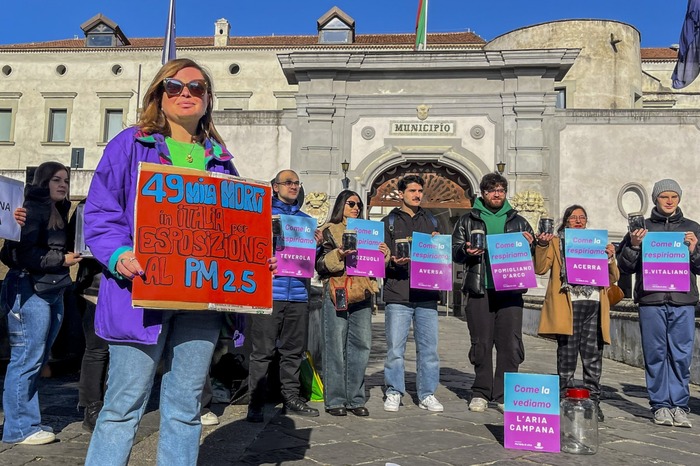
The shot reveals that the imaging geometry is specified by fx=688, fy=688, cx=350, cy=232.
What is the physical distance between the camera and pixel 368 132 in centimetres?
2027

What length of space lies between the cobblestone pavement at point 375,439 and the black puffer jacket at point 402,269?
3.24 ft

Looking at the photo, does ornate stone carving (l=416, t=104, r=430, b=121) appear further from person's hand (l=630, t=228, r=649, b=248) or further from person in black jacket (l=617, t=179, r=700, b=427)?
person's hand (l=630, t=228, r=649, b=248)

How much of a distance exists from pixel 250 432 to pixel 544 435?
2.04 metres

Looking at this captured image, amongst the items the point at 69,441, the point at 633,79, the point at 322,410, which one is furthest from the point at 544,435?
the point at 633,79

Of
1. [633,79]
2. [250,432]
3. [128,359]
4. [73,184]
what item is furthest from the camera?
[633,79]

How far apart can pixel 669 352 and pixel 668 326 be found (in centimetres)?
23

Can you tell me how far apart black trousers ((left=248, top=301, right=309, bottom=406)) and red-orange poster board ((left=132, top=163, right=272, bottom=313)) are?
241cm

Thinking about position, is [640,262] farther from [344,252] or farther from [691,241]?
[344,252]

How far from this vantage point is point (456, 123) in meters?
20.1

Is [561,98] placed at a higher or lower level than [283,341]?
higher

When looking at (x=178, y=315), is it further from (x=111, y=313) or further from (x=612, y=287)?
(x=612, y=287)

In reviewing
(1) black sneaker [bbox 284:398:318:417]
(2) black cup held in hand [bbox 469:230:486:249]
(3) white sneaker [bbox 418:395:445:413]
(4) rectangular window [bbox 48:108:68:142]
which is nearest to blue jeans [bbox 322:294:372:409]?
(1) black sneaker [bbox 284:398:318:417]

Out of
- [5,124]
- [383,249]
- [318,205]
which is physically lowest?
[383,249]

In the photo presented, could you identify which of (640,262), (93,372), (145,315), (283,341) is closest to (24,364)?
(93,372)
